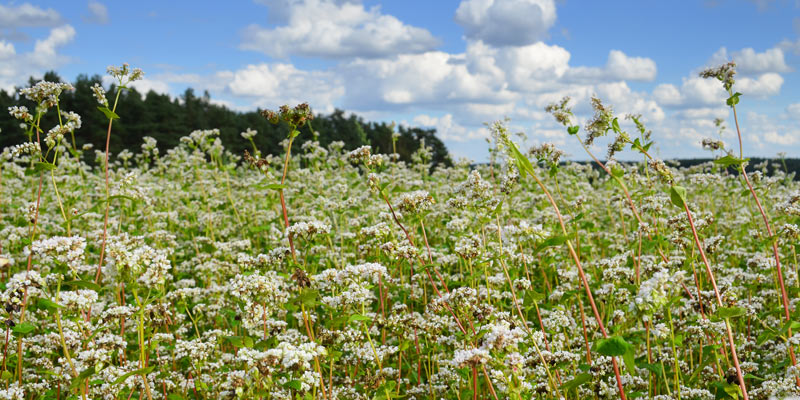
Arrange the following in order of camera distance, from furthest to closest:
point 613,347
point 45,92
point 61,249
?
1. point 45,92
2. point 61,249
3. point 613,347

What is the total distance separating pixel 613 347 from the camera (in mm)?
3076

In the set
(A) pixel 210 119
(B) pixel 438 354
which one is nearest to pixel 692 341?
(B) pixel 438 354

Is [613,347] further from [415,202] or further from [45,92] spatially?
[45,92]

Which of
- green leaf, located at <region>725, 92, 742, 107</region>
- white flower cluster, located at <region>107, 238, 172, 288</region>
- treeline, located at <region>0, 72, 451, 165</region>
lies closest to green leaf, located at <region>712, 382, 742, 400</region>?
green leaf, located at <region>725, 92, 742, 107</region>

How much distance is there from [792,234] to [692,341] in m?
1.54

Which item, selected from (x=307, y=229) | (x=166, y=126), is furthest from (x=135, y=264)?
(x=166, y=126)

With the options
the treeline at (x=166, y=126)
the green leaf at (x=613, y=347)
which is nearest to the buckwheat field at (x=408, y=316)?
the green leaf at (x=613, y=347)

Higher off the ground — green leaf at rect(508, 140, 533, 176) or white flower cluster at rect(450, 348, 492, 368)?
green leaf at rect(508, 140, 533, 176)

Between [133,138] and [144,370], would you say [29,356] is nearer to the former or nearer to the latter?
[144,370]

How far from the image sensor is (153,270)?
13.4 ft

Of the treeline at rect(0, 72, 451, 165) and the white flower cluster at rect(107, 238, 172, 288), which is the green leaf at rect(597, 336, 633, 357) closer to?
the white flower cluster at rect(107, 238, 172, 288)

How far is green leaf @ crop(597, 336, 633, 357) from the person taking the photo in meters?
3.03

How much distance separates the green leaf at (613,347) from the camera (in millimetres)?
3027

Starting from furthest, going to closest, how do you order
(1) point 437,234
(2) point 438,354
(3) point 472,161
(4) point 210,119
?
1. (4) point 210,119
2. (3) point 472,161
3. (1) point 437,234
4. (2) point 438,354
